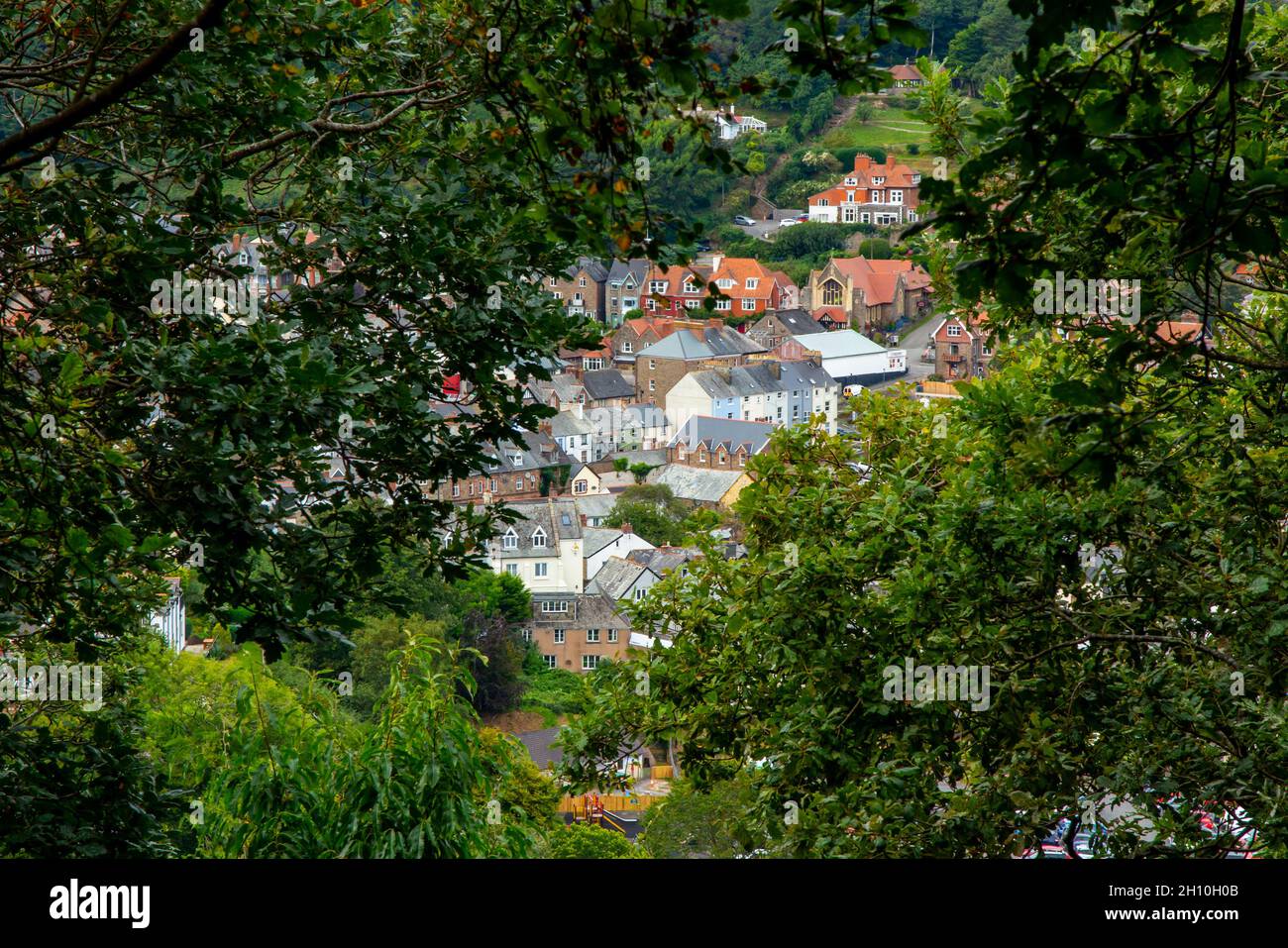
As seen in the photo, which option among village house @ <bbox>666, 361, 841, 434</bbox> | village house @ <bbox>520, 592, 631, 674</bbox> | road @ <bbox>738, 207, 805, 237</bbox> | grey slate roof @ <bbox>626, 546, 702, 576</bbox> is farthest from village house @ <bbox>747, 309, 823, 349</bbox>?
village house @ <bbox>520, 592, 631, 674</bbox>

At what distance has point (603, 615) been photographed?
46.8 m

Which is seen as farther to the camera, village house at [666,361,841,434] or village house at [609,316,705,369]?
village house at [609,316,705,369]

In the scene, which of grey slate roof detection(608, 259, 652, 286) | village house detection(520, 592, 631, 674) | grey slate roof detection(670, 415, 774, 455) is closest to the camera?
village house detection(520, 592, 631, 674)

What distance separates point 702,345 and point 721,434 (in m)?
12.5

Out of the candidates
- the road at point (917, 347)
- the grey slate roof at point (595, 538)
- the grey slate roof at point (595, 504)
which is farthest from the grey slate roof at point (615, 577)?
the road at point (917, 347)

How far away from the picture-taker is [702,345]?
83.9m

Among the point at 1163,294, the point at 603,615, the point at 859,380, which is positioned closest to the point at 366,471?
the point at 1163,294

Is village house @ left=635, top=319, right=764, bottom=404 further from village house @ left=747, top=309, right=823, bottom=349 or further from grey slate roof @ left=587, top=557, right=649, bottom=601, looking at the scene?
grey slate roof @ left=587, top=557, right=649, bottom=601

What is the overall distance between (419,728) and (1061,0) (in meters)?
4.44

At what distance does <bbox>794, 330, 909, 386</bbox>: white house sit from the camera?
85188 mm
